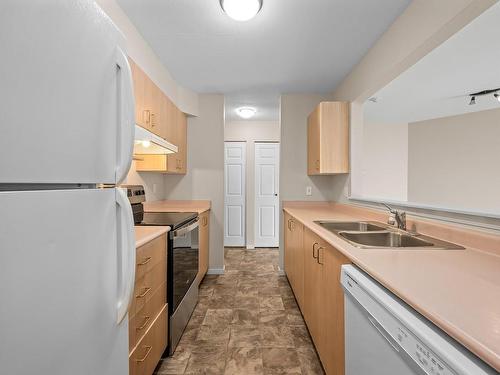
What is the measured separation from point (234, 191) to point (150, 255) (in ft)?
11.6

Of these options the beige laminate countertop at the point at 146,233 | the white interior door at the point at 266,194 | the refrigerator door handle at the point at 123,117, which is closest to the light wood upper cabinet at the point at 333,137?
the beige laminate countertop at the point at 146,233

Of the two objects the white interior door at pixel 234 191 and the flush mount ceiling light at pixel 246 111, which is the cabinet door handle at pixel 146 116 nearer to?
the flush mount ceiling light at pixel 246 111

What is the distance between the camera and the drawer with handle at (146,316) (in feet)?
4.10

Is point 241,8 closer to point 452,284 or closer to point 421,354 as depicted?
point 452,284

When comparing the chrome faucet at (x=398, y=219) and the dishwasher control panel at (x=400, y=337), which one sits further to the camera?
the chrome faucet at (x=398, y=219)

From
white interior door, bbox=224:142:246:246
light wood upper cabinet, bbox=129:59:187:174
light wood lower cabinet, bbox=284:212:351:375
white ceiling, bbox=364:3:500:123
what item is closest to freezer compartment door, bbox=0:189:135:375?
light wood lower cabinet, bbox=284:212:351:375

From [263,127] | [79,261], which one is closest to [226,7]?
[79,261]

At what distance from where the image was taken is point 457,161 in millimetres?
4508

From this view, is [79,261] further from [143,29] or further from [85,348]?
[143,29]

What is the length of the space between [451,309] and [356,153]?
2313 millimetres

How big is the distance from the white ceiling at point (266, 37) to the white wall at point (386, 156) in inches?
92.4

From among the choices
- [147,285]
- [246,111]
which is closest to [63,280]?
[147,285]

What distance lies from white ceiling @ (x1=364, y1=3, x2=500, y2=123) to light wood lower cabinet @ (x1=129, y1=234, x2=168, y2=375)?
2378mm

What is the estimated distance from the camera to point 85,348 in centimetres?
63
